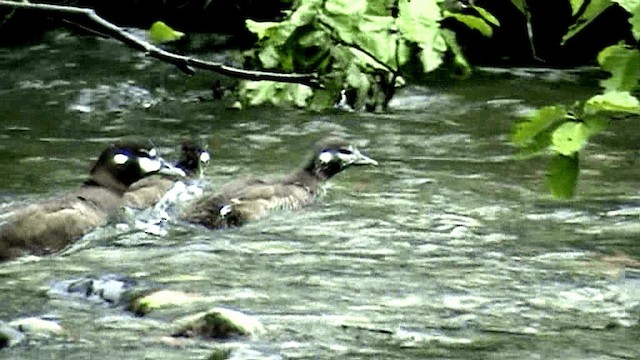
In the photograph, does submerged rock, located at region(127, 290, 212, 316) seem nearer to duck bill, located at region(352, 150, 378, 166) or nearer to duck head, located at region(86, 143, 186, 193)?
duck head, located at region(86, 143, 186, 193)

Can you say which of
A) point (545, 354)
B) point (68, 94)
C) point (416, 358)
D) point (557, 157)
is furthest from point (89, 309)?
point (68, 94)

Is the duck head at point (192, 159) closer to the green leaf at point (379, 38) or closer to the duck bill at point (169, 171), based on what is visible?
the duck bill at point (169, 171)

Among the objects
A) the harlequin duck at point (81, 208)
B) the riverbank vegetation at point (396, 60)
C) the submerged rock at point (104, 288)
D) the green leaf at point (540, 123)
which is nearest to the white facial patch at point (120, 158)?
the harlequin duck at point (81, 208)

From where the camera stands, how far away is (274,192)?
335 inches

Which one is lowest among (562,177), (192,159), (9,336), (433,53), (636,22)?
(192,159)

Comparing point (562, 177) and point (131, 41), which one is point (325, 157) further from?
point (131, 41)

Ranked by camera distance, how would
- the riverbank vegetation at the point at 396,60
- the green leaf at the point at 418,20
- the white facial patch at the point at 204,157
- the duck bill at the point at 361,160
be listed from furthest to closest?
the white facial patch at the point at 204,157 < the duck bill at the point at 361,160 < the green leaf at the point at 418,20 < the riverbank vegetation at the point at 396,60

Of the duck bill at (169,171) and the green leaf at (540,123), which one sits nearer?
the green leaf at (540,123)

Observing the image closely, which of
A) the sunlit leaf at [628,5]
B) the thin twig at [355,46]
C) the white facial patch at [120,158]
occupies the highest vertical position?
the sunlit leaf at [628,5]

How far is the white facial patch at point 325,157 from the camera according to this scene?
9353 millimetres

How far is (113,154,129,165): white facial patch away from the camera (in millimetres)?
8641

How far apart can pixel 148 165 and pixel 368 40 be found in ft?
14.2

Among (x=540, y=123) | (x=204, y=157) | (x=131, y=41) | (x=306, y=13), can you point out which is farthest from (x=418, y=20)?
(x=204, y=157)

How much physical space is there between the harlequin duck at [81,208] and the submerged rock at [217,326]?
194 centimetres
